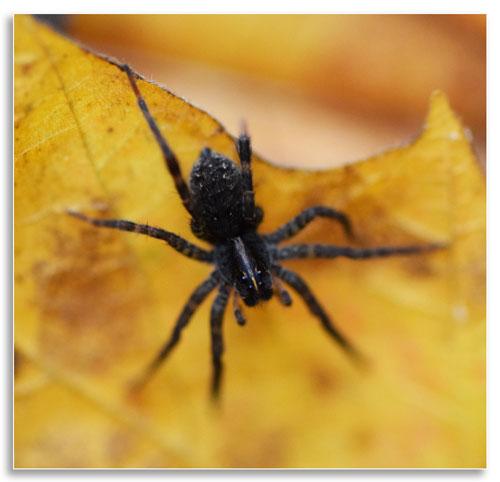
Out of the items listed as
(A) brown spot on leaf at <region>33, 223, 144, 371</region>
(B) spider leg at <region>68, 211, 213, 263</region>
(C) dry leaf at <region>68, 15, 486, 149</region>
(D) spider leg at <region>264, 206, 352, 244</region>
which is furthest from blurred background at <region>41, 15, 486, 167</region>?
(A) brown spot on leaf at <region>33, 223, 144, 371</region>

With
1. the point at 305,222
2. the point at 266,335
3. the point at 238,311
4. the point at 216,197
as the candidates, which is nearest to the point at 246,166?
the point at 216,197

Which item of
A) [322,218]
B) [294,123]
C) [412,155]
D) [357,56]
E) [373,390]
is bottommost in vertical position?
[373,390]

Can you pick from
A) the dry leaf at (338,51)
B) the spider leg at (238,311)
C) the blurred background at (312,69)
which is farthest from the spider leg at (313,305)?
the dry leaf at (338,51)

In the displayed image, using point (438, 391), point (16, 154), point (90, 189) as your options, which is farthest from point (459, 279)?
point (16, 154)

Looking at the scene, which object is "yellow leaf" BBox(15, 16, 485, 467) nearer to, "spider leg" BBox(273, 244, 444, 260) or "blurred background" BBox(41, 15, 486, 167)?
"spider leg" BBox(273, 244, 444, 260)

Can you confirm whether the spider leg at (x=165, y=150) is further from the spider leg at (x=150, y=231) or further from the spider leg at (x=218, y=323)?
the spider leg at (x=218, y=323)

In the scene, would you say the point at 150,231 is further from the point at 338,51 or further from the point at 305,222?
the point at 338,51
